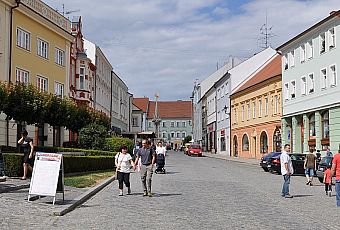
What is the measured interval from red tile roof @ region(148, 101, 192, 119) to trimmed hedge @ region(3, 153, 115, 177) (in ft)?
392

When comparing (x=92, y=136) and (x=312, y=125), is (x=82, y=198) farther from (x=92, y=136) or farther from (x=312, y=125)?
(x=312, y=125)

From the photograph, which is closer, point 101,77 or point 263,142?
point 263,142

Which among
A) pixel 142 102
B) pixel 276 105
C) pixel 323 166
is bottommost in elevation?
pixel 323 166

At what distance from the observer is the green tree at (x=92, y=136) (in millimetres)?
39312

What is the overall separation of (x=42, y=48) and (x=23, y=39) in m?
3.38

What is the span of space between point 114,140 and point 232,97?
105 ft

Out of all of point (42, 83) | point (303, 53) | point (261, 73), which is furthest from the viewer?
point (261, 73)

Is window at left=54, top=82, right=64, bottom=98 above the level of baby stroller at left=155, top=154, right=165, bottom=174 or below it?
above

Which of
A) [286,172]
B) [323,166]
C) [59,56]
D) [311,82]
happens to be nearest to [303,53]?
[311,82]

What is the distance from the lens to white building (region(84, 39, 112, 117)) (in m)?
61.4

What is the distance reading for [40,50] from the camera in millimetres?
39406

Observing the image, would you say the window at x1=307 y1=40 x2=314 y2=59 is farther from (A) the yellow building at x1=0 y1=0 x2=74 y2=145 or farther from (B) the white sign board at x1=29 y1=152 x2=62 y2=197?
(B) the white sign board at x1=29 y1=152 x2=62 y2=197

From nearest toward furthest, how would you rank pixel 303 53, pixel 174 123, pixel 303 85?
pixel 303 53 < pixel 303 85 < pixel 174 123

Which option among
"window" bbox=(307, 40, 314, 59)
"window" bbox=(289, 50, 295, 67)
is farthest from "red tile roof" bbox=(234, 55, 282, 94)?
"window" bbox=(307, 40, 314, 59)
